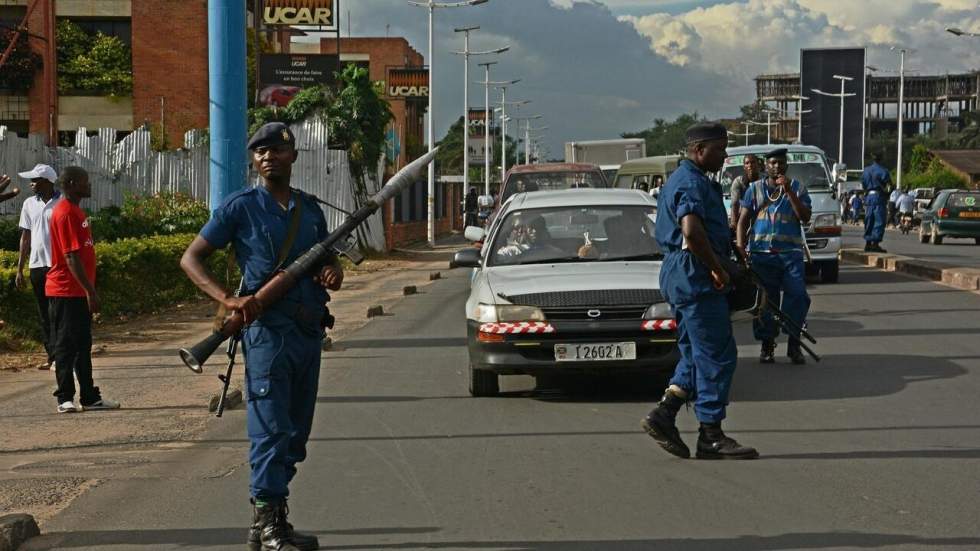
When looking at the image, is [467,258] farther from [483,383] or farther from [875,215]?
[875,215]

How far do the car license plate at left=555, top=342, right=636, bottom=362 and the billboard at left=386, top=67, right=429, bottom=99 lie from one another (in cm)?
5135

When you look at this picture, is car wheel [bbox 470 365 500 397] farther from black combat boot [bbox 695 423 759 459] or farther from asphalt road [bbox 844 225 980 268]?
asphalt road [bbox 844 225 980 268]

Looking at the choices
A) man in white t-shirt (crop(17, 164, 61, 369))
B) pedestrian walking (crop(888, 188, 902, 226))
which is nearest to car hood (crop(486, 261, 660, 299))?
man in white t-shirt (crop(17, 164, 61, 369))

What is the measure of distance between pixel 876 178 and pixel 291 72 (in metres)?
17.1

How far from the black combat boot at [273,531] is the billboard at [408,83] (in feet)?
182

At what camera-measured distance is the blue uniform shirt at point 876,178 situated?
1118 inches

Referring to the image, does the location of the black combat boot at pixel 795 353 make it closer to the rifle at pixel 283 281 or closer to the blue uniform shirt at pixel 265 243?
the rifle at pixel 283 281

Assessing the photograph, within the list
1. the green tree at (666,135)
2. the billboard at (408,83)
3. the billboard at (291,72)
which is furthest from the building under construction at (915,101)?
the billboard at (291,72)

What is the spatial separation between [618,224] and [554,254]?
0.61 m

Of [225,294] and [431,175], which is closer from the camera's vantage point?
[225,294]

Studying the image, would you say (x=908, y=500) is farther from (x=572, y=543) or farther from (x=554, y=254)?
(x=554, y=254)

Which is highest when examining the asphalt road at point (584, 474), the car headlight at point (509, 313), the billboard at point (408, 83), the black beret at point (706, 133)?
the billboard at point (408, 83)

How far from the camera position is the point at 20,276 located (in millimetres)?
12062

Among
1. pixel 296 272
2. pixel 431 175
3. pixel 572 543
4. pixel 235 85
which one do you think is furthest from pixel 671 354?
pixel 431 175
